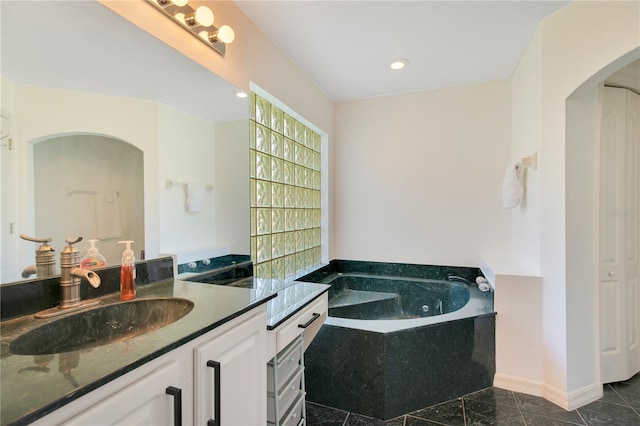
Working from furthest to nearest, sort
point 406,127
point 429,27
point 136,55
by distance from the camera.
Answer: point 406,127 → point 429,27 → point 136,55

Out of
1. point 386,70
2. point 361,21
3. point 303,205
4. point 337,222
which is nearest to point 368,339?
point 303,205

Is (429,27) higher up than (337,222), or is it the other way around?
(429,27)

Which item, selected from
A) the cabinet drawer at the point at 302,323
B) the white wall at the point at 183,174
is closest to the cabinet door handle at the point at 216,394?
the cabinet drawer at the point at 302,323

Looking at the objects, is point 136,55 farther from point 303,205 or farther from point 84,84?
point 303,205

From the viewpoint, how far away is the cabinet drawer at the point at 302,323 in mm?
1263

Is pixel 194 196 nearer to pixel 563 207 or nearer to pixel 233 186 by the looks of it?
pixel 233 186

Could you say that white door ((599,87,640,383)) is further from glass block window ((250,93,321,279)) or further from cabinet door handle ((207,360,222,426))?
cabinet door handle ((207,360,222,426))

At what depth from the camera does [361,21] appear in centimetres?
191

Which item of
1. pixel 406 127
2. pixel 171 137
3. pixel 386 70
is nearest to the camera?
pixel 171 137

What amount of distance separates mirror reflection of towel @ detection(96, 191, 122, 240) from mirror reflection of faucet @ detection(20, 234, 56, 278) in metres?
0.16

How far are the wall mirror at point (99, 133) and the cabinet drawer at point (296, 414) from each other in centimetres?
91

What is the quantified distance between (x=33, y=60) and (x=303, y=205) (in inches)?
84.2

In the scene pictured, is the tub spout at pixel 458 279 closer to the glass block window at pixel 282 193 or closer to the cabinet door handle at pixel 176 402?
the glass block window at pixel 282 193

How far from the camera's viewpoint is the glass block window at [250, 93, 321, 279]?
222 cm
